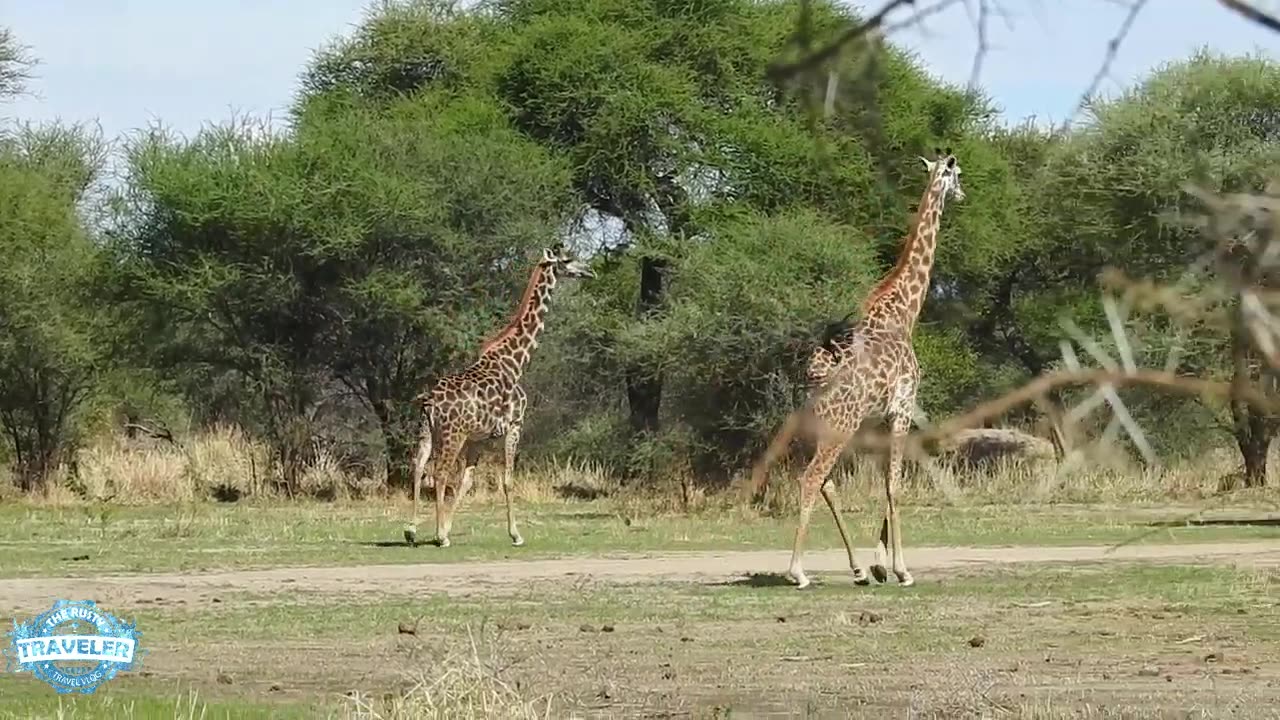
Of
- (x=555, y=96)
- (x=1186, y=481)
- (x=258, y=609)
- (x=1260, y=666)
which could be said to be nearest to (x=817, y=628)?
(x=1260, y=666)

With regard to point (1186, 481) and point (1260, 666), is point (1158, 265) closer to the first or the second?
point (1186, 481)

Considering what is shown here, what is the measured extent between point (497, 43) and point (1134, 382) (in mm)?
31767

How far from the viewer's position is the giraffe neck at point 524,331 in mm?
19688

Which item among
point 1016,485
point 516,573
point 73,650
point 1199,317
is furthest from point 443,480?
point 1199,317

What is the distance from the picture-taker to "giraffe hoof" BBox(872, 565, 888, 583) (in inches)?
563

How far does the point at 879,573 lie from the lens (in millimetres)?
14344

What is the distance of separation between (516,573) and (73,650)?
6206mm

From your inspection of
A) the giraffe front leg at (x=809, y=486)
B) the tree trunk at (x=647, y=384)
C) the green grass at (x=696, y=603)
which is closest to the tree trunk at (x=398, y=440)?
the tree trunk at (x=647, y=384)

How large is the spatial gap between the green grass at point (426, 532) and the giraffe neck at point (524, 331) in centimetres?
161

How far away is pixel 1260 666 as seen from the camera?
10.2 meters

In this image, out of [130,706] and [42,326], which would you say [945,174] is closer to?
[130,706]

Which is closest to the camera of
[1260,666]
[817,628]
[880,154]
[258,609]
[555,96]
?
[880,154]

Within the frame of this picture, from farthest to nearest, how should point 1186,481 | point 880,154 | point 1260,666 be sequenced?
point 1186,481 → point 1260,666 → point 880,154

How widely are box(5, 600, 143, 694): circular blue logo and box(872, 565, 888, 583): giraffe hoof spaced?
5.35 metres
